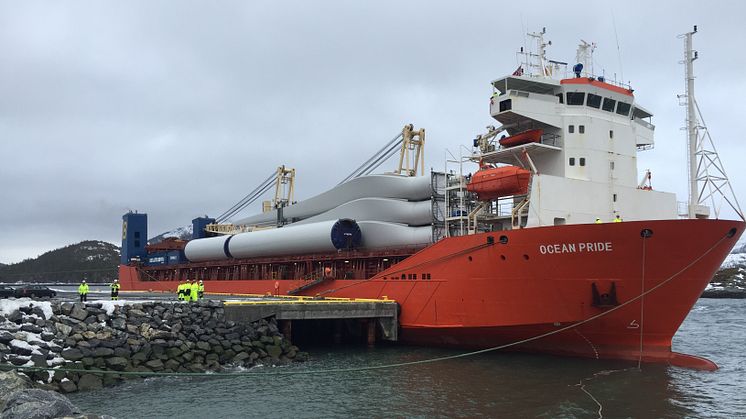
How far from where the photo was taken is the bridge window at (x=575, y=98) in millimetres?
22312

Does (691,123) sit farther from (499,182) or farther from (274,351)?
(274,351)

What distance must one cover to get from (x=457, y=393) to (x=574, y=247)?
6089mm

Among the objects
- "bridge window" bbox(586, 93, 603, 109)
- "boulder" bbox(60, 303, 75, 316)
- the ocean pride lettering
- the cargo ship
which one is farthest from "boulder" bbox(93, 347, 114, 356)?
"bridge window" bbox(586, 93, 603, 109)

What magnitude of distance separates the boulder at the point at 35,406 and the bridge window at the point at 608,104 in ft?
65.2

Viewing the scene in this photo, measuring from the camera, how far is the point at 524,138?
2198 centimetres

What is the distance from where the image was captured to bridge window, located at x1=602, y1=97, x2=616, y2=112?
22.5 metres

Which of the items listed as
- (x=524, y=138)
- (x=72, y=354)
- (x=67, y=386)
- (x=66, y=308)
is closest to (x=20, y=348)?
(x=72, y=354)

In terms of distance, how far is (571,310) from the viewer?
18422 millimetres

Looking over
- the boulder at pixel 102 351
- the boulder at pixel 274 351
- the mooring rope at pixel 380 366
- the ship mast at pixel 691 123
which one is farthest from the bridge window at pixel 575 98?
the boulder at pixel 102 351

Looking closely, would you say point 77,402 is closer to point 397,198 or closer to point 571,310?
point 571,310

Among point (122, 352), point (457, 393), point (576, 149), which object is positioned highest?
point (576, 149)

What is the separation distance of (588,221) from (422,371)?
26.3 feet

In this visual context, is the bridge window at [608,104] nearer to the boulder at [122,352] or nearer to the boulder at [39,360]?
the boulder at [122,352]

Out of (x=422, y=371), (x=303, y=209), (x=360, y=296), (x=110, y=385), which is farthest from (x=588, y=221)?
(x=303, y=209)
